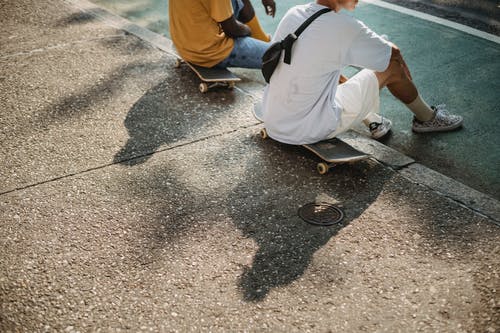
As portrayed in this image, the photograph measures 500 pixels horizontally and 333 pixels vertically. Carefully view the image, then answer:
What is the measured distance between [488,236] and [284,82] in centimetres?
177

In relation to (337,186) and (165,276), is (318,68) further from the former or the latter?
(165,276)

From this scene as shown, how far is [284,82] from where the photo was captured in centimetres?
352

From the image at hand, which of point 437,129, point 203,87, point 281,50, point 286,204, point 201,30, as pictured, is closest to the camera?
point 286,204

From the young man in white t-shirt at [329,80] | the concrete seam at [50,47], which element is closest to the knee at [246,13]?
the young man in white t-shirt at [329,80]

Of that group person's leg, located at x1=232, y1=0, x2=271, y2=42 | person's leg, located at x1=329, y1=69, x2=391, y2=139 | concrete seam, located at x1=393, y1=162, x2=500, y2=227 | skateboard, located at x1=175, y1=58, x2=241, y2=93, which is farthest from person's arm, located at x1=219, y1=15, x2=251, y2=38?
concrete seam, located at x1=393, y1=162, x2=500, y2=227

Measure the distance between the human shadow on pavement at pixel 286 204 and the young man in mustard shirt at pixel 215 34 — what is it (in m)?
1.27

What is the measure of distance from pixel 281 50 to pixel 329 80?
43 centimetres

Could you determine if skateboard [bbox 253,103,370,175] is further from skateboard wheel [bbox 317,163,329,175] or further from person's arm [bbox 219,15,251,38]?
person's arm [bbox 219,15,251,38]

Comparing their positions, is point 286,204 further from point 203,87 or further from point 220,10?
point 220,10

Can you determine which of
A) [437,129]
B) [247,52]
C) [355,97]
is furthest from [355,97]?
[247,52]

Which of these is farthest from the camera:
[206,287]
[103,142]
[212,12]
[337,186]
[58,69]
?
[58,69]

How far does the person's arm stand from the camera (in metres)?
4.49

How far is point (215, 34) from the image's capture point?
15.0 ft

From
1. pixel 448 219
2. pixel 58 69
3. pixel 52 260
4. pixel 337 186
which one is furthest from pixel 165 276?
pixel 58 69
